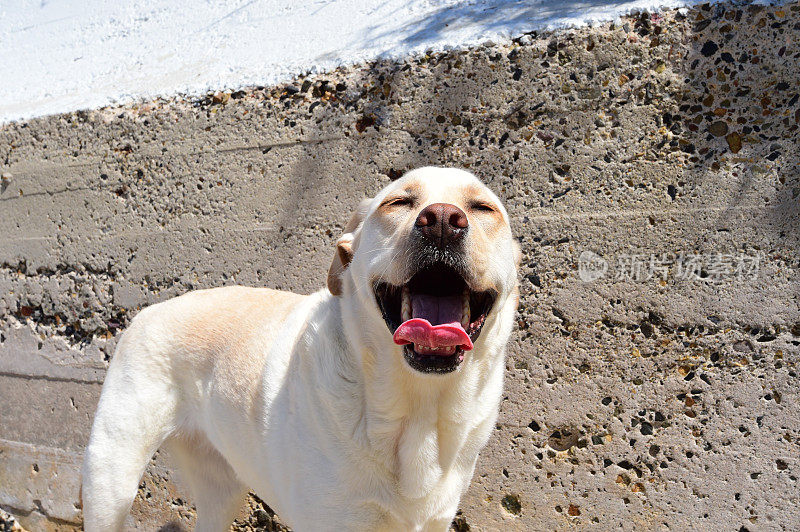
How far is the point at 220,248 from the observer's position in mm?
3223

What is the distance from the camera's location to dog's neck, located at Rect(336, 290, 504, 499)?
6.29ft

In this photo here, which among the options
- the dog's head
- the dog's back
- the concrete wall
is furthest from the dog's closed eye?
the dog's back

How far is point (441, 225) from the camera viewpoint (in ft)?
5.41

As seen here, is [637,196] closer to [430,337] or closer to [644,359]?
[644,359]

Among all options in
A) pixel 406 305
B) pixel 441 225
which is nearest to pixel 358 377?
pixel 406 305

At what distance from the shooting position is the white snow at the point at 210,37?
112 inches

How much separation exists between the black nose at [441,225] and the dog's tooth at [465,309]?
7.3 inches

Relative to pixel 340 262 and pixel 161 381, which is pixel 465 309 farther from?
pixel 161 381

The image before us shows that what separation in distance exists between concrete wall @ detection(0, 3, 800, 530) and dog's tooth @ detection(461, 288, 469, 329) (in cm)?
94

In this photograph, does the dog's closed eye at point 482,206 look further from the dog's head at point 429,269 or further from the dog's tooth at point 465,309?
the dog's tooth at point 465,309

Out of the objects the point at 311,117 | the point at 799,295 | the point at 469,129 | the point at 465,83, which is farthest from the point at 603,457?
the point at 311,117

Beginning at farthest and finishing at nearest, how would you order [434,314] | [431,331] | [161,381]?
[161,381] < [434,314] < [431,331]

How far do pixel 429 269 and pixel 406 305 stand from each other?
0.40 feet

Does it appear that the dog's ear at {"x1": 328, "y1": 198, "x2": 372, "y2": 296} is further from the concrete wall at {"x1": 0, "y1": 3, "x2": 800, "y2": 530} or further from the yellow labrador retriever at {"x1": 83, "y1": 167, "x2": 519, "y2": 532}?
the concrete wall at {"x1": 0, "y1": 3, "x2": 800, "y2": 530}
